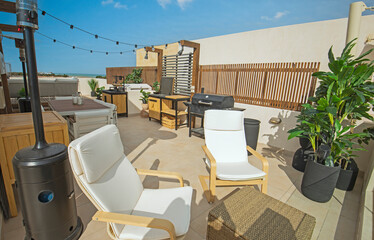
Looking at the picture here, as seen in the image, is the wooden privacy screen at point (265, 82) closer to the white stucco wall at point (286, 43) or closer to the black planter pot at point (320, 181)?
the white stucco wall at point (286, 43)

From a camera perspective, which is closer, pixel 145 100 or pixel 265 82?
pixel 265 82

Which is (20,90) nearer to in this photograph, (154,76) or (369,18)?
(154,76)

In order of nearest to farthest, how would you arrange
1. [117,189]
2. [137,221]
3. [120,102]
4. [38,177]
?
[137,221], [38,177], [117,189], [120,102]

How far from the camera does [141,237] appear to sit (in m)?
1.29

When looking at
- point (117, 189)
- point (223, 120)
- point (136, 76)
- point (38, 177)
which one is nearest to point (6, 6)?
point (38, 177)

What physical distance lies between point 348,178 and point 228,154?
1.76 m

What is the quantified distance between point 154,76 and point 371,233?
27.3 feet

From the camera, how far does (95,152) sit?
1354mm

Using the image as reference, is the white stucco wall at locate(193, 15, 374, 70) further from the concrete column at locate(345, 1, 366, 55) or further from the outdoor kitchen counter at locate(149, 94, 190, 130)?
the outdoor kitchen counter at locate(149, 94, 190, 130)

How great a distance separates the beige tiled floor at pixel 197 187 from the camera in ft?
6.24

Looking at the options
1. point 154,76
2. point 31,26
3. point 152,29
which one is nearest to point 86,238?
point 31,26

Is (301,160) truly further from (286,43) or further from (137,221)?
(137,221)

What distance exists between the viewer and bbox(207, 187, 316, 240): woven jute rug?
1320mm

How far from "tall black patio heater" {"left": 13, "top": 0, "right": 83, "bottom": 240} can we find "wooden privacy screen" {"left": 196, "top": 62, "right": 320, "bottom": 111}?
4.23 meters
